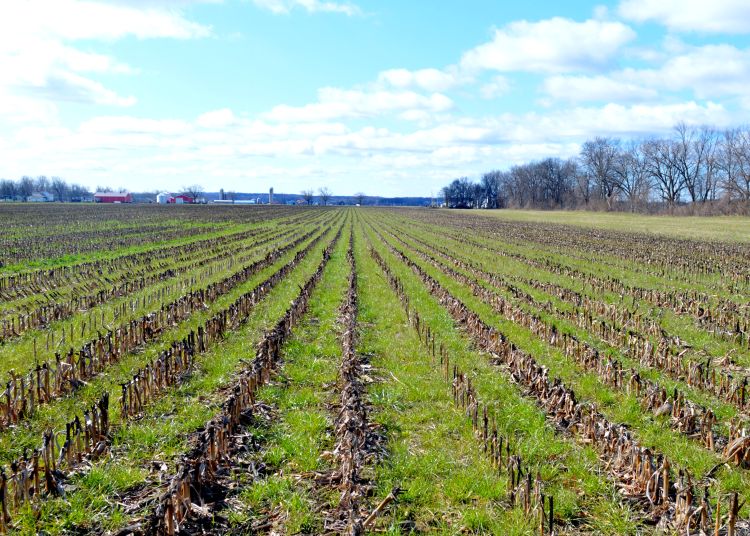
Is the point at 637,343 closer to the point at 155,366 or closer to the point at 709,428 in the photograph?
the point at 709,428

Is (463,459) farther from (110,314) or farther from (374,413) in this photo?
(110,314)

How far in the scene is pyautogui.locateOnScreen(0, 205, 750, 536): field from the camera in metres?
4.95

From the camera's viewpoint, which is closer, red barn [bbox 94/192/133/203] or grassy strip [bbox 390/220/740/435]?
grassy strip [bbox 390/220/740/435]

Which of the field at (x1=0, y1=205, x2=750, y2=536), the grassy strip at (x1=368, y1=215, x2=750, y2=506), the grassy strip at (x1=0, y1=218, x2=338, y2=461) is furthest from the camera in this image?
the grassy strip at (x1=0, y1=218, x2=338, y2=461)

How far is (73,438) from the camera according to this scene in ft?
19.1

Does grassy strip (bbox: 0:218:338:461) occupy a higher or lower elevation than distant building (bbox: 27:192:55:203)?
lower

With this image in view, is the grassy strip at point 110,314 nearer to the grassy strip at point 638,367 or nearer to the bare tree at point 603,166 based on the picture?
the grassy strip at point 638,367

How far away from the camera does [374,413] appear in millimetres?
7285

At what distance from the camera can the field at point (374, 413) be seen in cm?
495

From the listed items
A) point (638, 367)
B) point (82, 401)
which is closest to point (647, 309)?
point (638, 367)

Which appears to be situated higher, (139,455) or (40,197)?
(40,197)

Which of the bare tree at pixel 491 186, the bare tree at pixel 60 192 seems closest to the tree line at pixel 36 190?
the bare tree at pixel 60 192

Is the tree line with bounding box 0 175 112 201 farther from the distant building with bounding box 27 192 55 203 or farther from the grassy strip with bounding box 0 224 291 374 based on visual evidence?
the grassy strip with bounding box 0 224 291 374

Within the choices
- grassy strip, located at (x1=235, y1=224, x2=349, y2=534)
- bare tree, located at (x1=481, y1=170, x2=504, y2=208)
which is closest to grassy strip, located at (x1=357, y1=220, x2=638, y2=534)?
grassy strip, located at (x1=235, y1=224, x2=349, y2=534)
